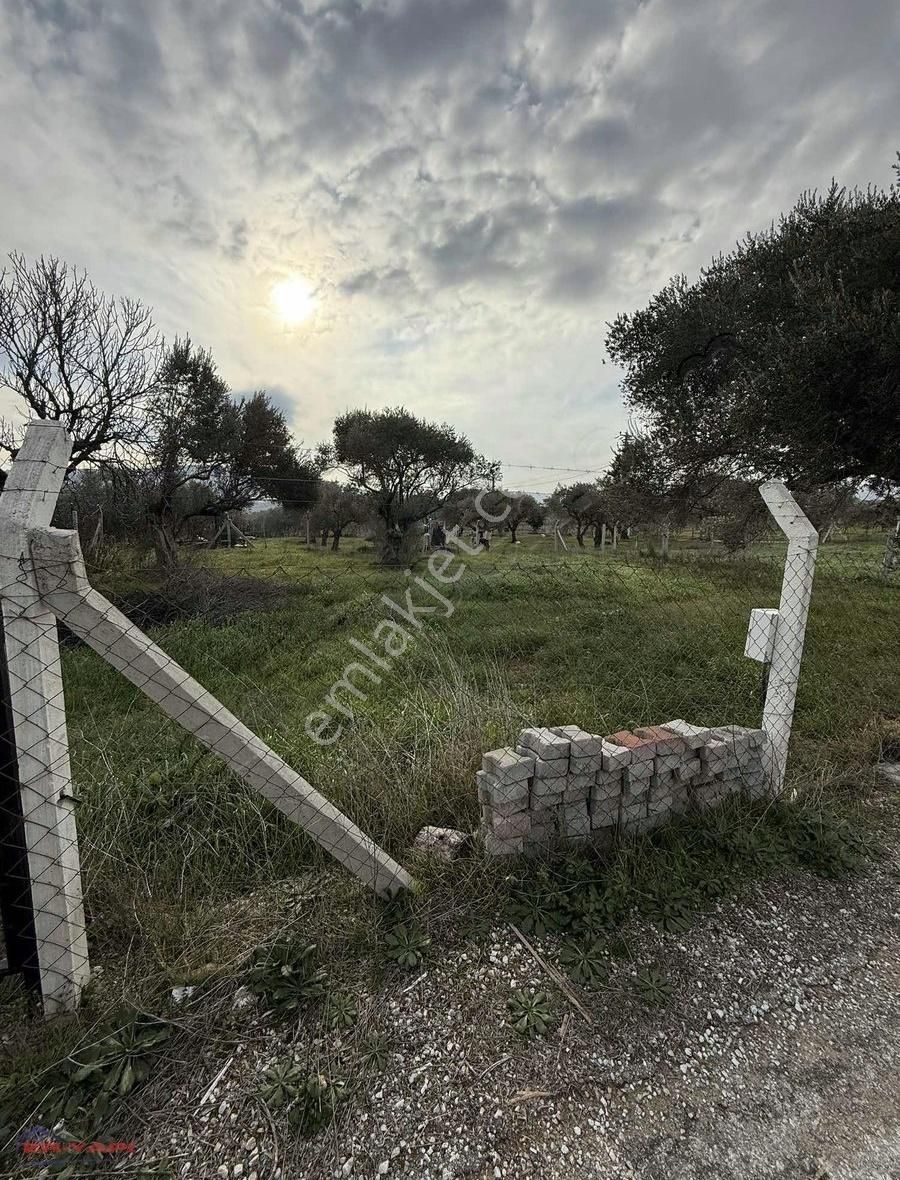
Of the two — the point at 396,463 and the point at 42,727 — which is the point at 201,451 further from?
the point at 42,727

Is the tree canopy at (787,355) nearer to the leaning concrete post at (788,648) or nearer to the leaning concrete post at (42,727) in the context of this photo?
the leaning concrete post at (788,648)

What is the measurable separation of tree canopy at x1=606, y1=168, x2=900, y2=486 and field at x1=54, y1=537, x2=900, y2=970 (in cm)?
225

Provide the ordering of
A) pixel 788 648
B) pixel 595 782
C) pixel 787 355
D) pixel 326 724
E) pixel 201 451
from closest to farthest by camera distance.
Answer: pixel 595 782 → pixel 788 648 → pixel 326 724 → pixel 787 355 → pixel 201 451

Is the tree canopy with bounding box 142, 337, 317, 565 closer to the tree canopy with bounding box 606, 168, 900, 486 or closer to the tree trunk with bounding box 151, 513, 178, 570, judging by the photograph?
the tree trunk with bounding box 151, 513, 178, 570

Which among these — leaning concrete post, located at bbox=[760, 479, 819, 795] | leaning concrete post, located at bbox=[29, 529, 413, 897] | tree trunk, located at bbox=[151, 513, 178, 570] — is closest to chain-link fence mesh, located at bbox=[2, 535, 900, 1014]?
leaning concrete post, located at bbox=[29, 529, 413, 897]

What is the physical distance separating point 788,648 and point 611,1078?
7.15ft

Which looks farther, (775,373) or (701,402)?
(701,402)

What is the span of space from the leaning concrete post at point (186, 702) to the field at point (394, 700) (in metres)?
0.43

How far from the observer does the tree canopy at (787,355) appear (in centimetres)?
498

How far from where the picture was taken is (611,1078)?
1416mm

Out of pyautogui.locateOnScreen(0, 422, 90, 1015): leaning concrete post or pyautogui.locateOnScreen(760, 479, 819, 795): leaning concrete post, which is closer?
pyautogui.locateOnScreen(0, 422, 90, 1015): leaning concrete post

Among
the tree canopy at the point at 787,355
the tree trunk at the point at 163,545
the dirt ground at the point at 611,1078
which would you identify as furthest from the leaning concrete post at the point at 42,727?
the tree trunk at the point at 163,545

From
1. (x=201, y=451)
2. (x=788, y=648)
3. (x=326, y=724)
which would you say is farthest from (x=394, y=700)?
(x=201, y=451)

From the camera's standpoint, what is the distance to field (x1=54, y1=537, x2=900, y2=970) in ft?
7.27
